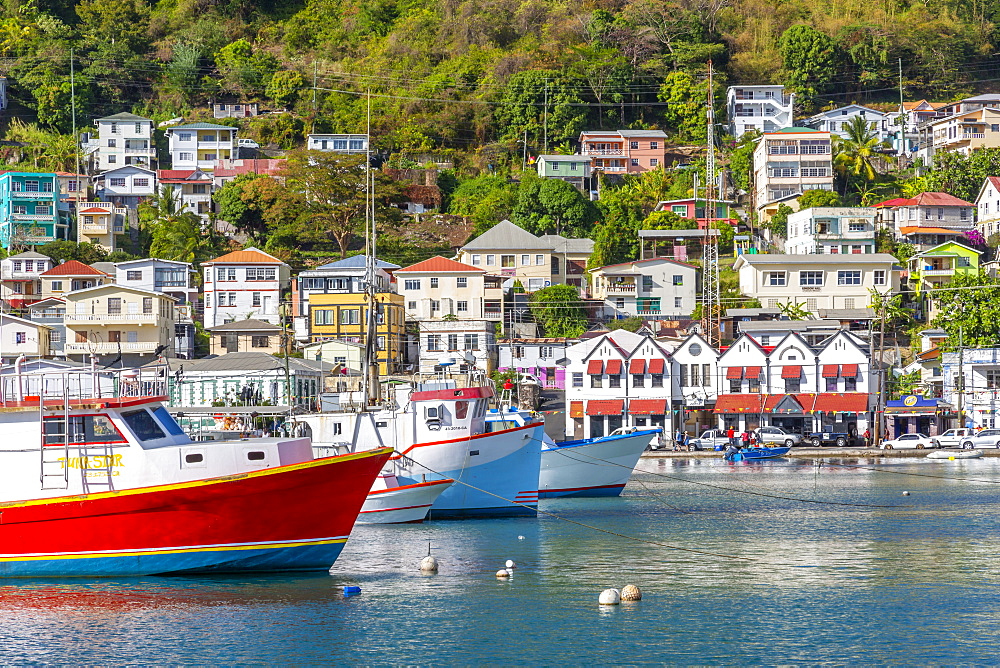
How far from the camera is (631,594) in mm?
27016

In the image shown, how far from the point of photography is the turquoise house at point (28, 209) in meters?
101

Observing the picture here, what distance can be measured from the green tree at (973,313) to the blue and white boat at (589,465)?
118 feet

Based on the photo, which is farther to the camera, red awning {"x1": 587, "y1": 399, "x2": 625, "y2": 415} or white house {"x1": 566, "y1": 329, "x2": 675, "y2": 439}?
white house {"x1": 566, "y1": 329, "x2": 675, "y2": 439}

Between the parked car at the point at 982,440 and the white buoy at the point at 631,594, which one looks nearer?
the white buoy at the point at 631,594

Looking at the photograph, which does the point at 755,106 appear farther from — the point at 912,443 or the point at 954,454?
the point at 954,454

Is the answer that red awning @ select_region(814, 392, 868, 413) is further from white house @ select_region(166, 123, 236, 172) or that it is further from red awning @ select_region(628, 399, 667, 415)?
white house @ select_region(166, 123, 236, 172)

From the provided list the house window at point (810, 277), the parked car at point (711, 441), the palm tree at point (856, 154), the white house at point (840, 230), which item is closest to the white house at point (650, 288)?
the house window at point (810, 277)

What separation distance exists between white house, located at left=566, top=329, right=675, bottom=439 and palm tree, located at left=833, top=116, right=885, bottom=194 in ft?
129

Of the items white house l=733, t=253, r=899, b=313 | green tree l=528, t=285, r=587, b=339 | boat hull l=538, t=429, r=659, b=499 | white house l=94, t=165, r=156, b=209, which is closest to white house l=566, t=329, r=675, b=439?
green tree l=528, t=285, r=587, b=339

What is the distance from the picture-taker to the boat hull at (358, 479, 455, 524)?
1535 inches

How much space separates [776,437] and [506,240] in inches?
1189

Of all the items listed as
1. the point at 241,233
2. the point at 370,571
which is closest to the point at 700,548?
the point at 370,571

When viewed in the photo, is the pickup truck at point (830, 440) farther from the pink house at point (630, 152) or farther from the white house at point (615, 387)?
the pink house at point (630, 152)

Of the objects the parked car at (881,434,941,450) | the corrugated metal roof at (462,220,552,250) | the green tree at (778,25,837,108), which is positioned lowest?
the parked car at (881,434,941,450)
